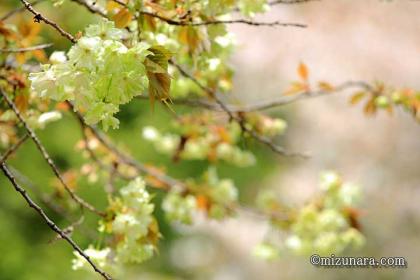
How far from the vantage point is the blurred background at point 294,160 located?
4.48 meters

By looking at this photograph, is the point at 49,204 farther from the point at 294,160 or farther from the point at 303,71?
the point at 294,160

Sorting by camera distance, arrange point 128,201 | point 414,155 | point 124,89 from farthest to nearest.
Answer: point 414,155
point 128,201
point 124,89

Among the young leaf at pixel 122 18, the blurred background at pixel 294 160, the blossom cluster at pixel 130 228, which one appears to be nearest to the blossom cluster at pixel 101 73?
the young leaf at pixel 122 18

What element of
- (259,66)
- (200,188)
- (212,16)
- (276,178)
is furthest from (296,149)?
(212,16)

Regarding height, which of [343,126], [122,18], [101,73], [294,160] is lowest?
[101,73]

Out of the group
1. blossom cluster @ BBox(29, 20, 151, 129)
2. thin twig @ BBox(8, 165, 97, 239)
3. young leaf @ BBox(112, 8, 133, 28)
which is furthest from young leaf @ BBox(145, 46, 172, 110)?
thin twig @ BBox(8, 165, 97, 239)

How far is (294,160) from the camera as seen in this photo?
20.6ft

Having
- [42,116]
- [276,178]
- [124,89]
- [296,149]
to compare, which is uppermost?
[296,149]

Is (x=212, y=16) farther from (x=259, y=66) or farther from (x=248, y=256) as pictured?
(x=259, y=66)

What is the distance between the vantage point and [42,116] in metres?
1.36

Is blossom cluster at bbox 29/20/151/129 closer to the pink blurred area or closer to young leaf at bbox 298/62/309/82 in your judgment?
young leaf at bbox 298/62/309/82

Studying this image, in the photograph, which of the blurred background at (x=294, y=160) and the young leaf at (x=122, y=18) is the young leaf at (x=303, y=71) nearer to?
the young leaf at (x=122, y=18)

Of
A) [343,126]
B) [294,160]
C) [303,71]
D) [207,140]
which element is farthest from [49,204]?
[343,126]

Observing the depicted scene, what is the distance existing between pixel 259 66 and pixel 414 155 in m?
1.91
